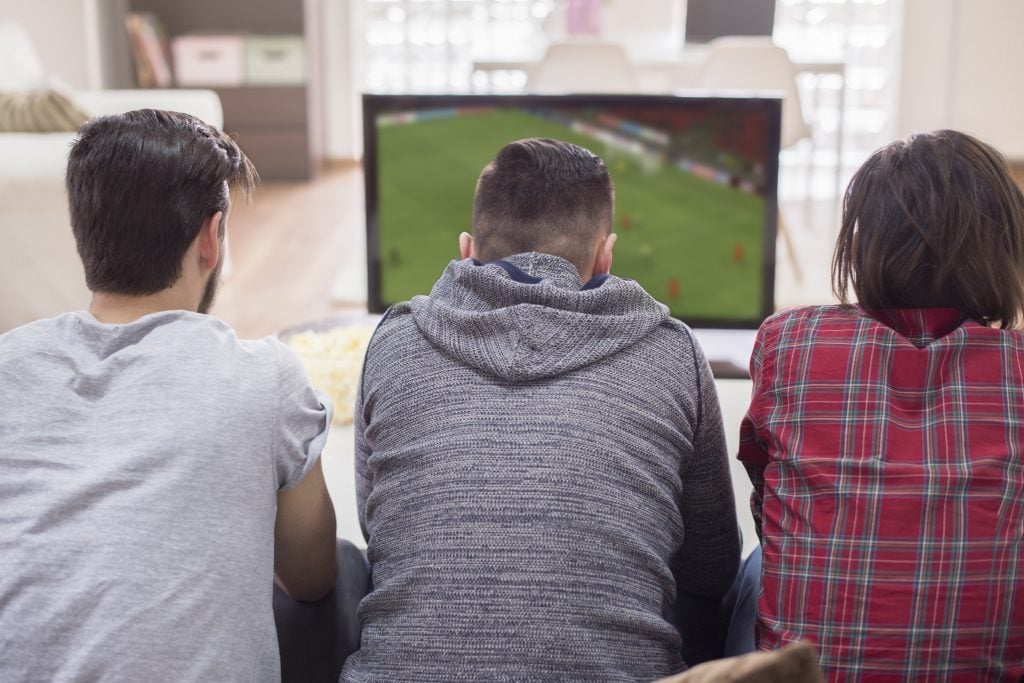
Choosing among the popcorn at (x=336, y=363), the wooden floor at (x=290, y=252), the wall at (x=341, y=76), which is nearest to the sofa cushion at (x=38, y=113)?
the wooden floor at (x=290, y=252)

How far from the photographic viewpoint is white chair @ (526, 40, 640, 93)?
4477 millimetres

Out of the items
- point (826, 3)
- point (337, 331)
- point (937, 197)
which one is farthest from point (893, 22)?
point (937, 197)

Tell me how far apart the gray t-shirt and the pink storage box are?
17.2ft

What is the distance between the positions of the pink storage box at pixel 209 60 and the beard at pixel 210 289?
5104mm

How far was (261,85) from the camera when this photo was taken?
20.2 feet

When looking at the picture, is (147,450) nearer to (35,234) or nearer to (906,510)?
(906,510)

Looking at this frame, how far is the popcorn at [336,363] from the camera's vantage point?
85.5 inches

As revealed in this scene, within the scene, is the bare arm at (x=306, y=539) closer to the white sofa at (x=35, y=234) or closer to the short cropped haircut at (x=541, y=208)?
the short cropped haircut at (x=541, y=208)

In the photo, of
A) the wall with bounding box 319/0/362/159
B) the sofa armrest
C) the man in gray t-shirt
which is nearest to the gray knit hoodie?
the man in gray t-shirt

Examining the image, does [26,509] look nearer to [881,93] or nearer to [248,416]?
[248,416]

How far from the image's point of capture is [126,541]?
1046mm

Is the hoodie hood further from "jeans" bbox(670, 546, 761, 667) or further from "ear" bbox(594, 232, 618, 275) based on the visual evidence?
"jeans" bbox(670, 546, 761, 667)

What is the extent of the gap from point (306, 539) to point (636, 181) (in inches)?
56.0

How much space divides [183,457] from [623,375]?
1.41 feet
